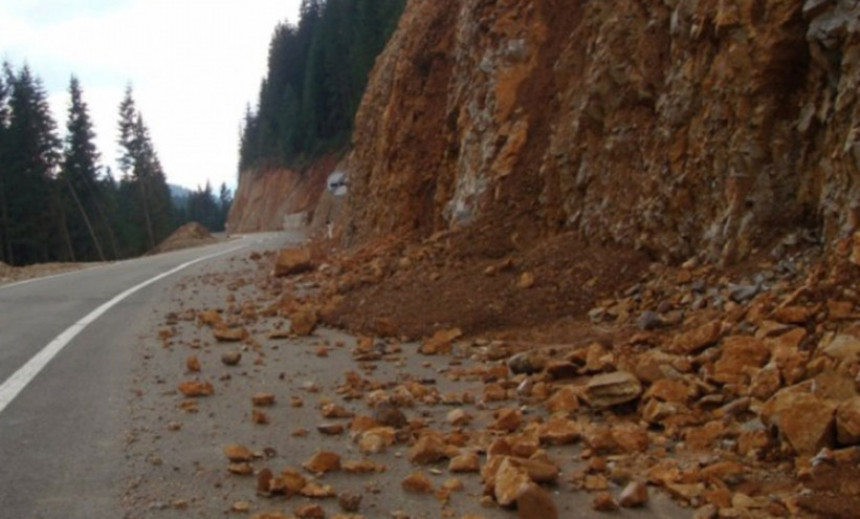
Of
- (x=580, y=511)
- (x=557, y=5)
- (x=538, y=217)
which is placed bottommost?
(x=580, y=511)

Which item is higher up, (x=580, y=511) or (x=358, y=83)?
(x=358, y=83)

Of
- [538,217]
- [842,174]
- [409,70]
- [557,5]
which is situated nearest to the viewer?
[842,174]

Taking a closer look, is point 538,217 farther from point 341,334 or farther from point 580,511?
point 580,511

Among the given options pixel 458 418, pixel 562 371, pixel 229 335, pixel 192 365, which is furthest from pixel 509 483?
pixel 229 335

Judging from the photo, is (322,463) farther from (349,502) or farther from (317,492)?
(349,502)

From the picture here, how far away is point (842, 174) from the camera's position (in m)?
6.71

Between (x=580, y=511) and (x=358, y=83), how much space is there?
2320 inches

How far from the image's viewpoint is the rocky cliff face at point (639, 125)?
7402mm

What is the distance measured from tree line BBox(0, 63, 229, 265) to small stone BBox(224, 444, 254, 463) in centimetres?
4763

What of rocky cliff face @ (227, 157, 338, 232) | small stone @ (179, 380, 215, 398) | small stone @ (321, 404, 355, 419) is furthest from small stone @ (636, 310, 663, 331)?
rocky cliff face @ (227, 157, 338, 232)

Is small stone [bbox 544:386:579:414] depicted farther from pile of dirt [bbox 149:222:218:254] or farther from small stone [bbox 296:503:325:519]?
pile of dirt [bbox 149:222:218:254]

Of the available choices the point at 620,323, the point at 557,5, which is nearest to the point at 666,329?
the point at 620,323

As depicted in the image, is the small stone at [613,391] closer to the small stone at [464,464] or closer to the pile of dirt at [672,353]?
the pile of dirt at [672,353]

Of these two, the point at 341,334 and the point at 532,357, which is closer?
the point at 532,357
